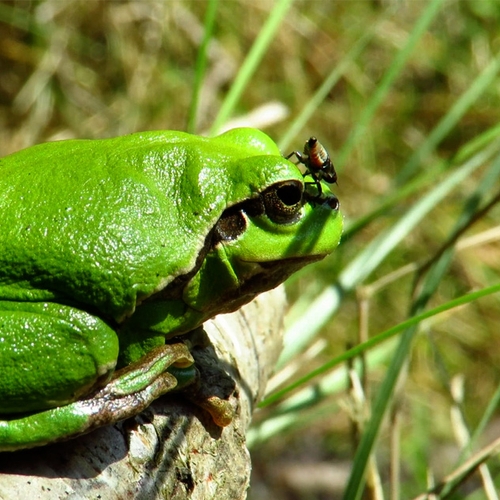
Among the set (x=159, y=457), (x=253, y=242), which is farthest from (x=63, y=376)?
(x=253, y=242)

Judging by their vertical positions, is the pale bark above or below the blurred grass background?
below

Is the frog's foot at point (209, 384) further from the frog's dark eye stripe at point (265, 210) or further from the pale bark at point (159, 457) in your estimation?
the frog's dark eye stripe at point (265, 210)

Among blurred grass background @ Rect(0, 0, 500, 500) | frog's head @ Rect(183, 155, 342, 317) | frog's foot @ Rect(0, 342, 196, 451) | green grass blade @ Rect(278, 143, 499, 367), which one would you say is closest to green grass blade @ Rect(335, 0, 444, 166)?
green grass blade @ Rect(278, 143, 499, 367)

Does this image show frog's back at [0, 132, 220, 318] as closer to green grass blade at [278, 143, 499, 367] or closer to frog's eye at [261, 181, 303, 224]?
frog's eye at [261, 181, 303, 224]

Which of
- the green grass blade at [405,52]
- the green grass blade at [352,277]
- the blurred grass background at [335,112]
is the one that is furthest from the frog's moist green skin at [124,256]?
the blurred grass background at [335,112]

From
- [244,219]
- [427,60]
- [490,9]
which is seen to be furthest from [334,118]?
[244,219]

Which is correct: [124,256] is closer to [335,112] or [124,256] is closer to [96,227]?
[96,227]
